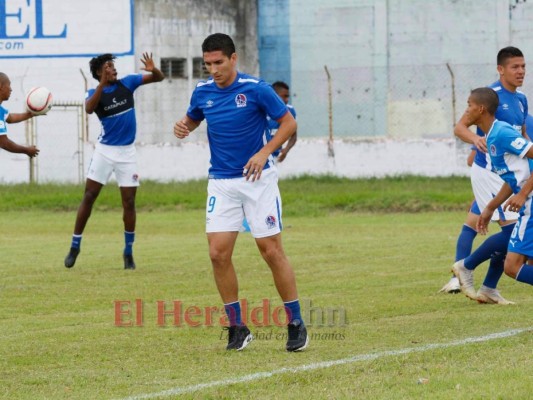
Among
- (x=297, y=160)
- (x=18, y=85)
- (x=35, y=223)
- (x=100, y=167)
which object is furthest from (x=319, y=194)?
(x=18, y=85)

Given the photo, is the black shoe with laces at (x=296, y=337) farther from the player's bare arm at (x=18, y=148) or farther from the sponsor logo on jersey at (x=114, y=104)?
the sponsor logo on jersey at (x=114, y=104)

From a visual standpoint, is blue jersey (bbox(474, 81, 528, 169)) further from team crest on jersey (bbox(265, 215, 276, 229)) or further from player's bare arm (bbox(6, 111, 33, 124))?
player's bare arm (bbox(6, 111, 33, 124))

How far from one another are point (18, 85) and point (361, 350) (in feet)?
86.6

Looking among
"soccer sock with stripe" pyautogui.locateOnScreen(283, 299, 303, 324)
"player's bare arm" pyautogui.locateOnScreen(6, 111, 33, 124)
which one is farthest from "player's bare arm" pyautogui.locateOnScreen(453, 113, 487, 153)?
"player's bare arm" pyautogui.locateOnScreen(6, 111, 33, 124)

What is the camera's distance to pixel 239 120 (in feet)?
26.8

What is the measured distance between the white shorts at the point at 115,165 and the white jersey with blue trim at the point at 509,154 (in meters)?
6.23

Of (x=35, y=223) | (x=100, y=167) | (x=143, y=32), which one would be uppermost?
(x=143, y=32)

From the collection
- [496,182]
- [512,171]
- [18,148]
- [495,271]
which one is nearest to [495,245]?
[495,271]

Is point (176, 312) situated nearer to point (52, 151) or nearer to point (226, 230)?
point (226, 230)

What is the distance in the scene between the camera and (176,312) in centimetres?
1004

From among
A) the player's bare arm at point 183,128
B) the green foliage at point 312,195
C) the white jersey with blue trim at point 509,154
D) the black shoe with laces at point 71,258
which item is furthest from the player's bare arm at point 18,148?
the green foliage at point 312,195

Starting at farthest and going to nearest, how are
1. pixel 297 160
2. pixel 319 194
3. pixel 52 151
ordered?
pixel 52 151 → pixel 297 160 → pixel 319 194

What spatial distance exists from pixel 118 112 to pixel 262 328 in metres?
5.73

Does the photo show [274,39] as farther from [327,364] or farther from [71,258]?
[327,364]
